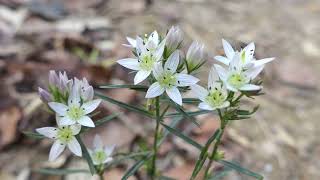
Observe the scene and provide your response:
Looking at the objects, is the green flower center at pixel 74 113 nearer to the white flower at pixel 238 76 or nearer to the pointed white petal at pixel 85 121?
the pointed white petal at pixel 85 121

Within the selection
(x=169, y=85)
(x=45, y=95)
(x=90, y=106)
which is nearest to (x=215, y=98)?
(x=169, y=85)

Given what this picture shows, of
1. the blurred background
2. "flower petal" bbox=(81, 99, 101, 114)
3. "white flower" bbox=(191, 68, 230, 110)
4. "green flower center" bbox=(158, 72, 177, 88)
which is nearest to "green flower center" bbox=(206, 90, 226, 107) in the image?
"white flower" bbox=(191, 68, 230, 110)

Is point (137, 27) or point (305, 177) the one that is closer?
point (305, 177)

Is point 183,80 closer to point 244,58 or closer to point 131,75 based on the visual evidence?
point 244,58

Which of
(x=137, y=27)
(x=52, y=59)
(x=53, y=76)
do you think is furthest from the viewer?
(x=137, y=27)

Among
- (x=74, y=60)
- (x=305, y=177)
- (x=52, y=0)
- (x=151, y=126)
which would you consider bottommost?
(x=305, y=177)

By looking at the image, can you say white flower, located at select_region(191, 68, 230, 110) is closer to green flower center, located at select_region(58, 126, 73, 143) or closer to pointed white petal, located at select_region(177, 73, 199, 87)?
pointed white petal, located at select_region(177, 73, 199, 87)

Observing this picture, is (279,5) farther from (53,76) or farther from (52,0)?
(53,76)

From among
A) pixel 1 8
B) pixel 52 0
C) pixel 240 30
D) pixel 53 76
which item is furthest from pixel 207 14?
pixel 53 76
